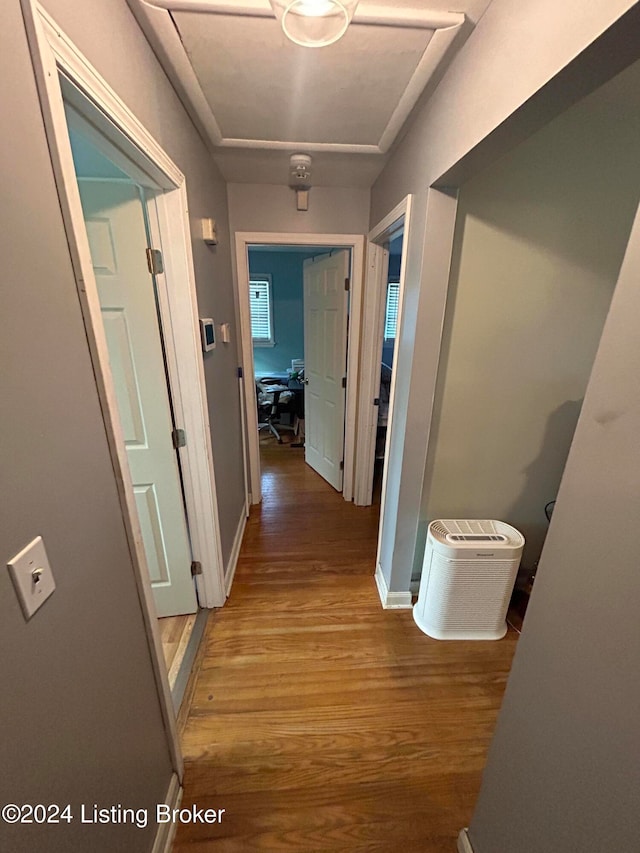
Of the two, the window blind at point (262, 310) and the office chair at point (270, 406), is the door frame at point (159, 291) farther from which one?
the window blind at point (262, 310)

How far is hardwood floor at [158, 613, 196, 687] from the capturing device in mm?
1518

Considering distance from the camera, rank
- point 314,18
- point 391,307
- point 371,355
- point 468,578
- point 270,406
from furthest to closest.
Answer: point 391,307
point 270,406
point 371,355
point 468,578
point 314,18

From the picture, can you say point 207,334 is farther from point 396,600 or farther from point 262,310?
point 262,310

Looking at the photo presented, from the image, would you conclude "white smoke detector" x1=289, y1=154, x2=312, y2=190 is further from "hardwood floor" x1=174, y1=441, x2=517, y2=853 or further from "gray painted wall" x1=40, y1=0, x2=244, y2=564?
"hardwood floor" x1=174, y1=441, x2=517, y2=853

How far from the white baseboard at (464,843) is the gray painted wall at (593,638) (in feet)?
0.98

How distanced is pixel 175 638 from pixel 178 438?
1032 millimetres

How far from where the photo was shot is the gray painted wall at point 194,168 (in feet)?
2.51

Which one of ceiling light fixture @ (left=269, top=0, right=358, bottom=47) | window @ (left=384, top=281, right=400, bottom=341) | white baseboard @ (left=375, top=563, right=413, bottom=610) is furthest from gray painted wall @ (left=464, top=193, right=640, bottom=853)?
window @ (left=384, top=281, right=400, bottom=341)

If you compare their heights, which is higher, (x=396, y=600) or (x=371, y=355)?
(x=371, y=355)

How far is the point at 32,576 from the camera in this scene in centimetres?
54

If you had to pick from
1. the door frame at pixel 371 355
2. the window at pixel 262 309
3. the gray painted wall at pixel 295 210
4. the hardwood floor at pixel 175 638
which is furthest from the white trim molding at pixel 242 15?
the window at pixel 262 309

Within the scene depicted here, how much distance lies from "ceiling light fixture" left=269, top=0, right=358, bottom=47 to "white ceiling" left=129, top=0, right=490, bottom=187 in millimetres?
224

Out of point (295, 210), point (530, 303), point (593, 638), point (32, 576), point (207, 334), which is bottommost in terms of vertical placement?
point (593, 638)

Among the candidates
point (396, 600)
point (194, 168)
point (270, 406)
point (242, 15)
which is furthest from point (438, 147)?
point (270, 406)
